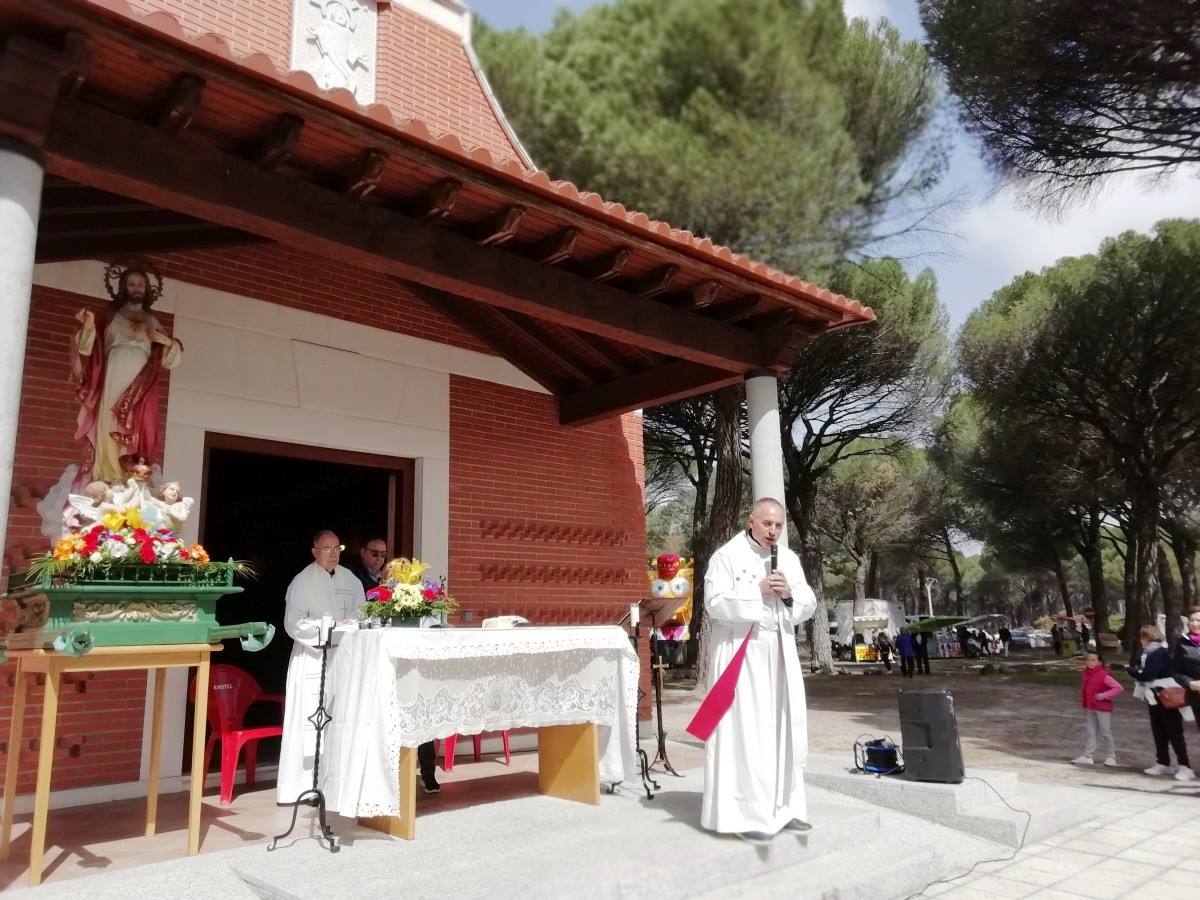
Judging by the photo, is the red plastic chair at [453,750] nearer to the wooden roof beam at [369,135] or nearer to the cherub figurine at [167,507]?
the cherub figurine at [167,507]

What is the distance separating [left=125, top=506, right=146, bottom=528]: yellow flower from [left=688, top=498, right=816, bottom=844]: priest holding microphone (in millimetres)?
2588

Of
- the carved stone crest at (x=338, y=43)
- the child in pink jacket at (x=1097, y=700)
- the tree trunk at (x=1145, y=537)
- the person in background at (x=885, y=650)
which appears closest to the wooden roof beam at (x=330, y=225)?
the carved stone crest at (x=338, y=43)

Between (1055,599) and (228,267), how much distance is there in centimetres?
6301

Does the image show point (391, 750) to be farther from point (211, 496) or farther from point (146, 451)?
point (211, 496)

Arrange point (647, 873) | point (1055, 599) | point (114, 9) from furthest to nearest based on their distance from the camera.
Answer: point (1055, 599) → point (647, 873) → point (114, 9)

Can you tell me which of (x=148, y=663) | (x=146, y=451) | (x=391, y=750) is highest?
(x=146, y=451)

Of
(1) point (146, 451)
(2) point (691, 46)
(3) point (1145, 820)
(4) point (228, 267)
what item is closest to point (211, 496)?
(4) point (228, 267)

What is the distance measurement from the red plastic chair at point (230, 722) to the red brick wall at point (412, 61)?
4633mm

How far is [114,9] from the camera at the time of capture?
3.12 m

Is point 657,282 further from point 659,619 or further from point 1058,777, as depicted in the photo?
point 1058,777

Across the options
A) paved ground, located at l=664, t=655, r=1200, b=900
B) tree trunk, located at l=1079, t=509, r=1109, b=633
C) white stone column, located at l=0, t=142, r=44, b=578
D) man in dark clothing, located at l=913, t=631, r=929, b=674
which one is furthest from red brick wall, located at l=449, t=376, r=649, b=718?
tree trunk, located at l=1079, t=509, r=1109, b=633

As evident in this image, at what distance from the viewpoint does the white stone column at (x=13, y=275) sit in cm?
310

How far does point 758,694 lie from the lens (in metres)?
4.23

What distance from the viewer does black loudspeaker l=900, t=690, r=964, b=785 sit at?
17.4ft
